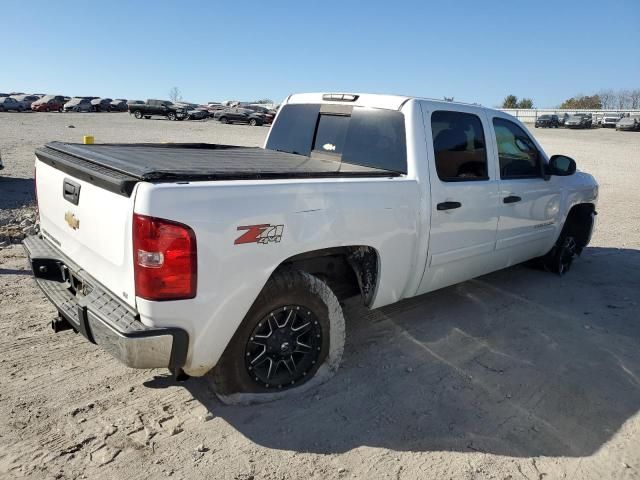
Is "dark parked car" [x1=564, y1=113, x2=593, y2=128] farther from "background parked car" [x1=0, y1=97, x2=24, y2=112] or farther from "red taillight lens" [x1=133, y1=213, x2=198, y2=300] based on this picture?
"red taillight lens" [x1=133, y1=213, x2=198, y2=300]

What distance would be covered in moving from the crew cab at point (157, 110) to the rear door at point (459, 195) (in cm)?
4273

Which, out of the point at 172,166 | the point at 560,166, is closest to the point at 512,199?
the point at 560,166

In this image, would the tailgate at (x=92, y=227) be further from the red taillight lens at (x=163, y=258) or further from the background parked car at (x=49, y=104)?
the background parked car at (x=49, y=104)

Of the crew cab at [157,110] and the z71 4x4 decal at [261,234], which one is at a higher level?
the crew cab at [157,110]

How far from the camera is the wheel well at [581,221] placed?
239 inches

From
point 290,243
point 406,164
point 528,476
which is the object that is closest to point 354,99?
point 406,164

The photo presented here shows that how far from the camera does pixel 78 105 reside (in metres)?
51.6

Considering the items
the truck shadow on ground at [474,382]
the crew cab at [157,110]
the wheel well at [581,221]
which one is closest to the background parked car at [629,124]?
the crew cab at [157,110]

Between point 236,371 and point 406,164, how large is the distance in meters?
1.89

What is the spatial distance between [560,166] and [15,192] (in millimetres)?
8827

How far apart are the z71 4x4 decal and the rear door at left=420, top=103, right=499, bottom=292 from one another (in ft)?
4.66

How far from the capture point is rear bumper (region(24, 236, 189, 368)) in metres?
2.52

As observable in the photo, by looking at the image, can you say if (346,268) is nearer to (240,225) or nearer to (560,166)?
(240,225)

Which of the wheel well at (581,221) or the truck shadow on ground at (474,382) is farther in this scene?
the wheel well at (581,221)
